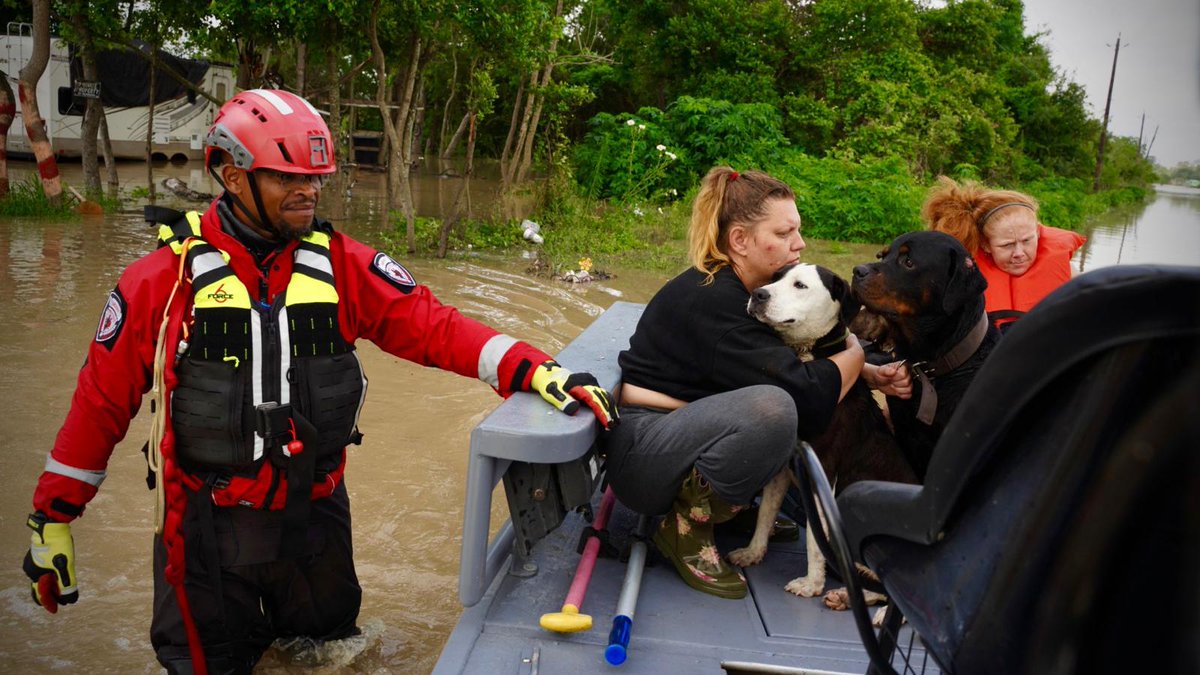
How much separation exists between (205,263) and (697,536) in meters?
1.72

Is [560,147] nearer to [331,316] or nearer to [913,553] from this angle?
[331,316]

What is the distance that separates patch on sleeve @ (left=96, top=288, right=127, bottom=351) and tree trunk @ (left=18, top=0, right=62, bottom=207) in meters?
11.5

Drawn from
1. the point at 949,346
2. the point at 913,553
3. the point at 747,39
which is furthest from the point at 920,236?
the point at 747,39

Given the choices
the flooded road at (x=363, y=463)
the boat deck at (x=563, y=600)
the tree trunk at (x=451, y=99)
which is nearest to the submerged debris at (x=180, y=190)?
the tree trunk at (x=451, y=99)

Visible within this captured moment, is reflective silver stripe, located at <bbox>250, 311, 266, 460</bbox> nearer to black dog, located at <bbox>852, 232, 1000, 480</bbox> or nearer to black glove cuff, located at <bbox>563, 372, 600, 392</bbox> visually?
black glove cuff, located at <bbox>563, 372, 600, 392</bbox>

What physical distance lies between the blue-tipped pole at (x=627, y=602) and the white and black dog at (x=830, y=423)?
1.31ft

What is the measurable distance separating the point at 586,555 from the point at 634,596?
0.31m

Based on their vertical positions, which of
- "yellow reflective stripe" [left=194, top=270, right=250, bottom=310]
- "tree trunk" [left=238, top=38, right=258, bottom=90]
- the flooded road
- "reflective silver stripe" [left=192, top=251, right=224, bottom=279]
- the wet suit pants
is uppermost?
"tree trunk" [left=238, top=38, right=258, bottom=90]

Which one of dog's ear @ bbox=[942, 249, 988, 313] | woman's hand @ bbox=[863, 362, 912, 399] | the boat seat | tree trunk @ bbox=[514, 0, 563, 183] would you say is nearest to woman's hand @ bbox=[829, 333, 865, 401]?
woman's hand @ bbox=[863, 362, 912, 399]

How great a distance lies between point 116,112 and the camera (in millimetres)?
23797

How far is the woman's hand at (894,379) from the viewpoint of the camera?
3.38 metres

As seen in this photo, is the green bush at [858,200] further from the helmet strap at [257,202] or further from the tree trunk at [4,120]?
the helmet strap at [257,202]

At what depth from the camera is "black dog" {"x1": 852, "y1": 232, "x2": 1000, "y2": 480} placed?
3.17 meters

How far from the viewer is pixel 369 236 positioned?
547 inches
